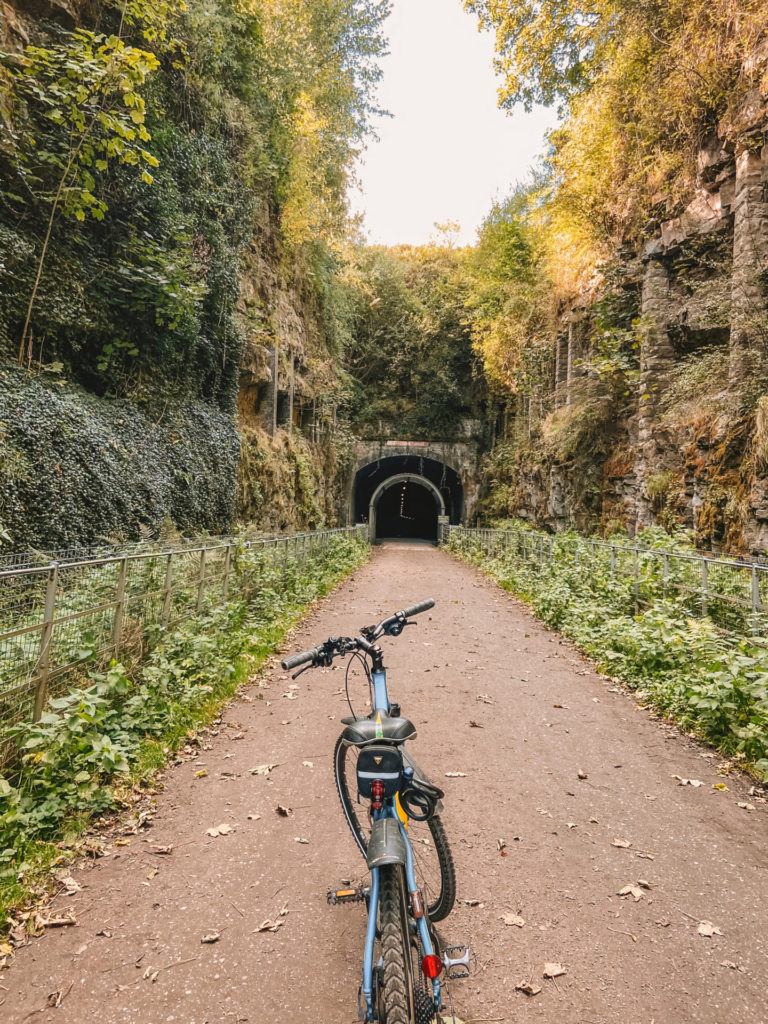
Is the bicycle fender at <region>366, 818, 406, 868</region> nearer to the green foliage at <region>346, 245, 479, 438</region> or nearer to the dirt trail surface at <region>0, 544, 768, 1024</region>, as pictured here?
the dirt trail surface at <region>0, 544, 768, 1024</region>

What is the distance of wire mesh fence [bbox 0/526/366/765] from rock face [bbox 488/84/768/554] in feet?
26.2

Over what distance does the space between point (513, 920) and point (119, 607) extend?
3779 millimetres

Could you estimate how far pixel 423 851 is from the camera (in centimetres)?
318

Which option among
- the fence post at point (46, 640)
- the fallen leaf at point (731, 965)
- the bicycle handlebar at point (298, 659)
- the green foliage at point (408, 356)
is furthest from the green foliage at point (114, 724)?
the green foliage at point (408, 356)

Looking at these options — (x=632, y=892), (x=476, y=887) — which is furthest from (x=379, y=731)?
(x=632, y=892)

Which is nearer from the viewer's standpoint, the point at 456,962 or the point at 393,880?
the point at 393,880

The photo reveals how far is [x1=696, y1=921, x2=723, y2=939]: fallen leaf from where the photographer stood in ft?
8.31

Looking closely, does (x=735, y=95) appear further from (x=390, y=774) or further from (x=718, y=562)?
(x=390, y=774)

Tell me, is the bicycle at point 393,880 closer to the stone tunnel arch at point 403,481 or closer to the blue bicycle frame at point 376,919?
the blue bicycle frame at point 376,919

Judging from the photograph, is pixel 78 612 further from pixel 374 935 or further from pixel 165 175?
pixel 165 175

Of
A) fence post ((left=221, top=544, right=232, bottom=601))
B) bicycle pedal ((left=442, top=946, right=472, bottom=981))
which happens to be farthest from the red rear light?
fence post ((left=221, top=544, right=232, bottom=601))

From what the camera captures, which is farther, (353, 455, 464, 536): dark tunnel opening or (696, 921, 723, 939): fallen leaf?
(353, 455, 464, 536): dark tunnel opening

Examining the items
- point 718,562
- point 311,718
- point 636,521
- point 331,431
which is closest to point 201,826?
point 311,718

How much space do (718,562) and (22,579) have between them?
6.87 m
